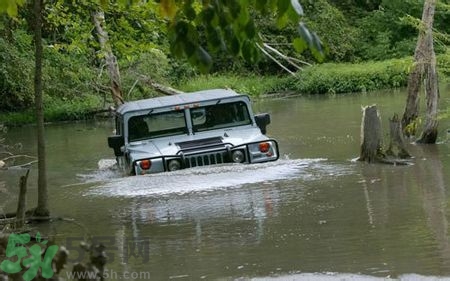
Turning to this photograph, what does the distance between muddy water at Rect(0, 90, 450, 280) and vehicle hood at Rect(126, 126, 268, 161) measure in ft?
2.09

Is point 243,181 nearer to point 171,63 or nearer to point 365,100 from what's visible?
point 365,100

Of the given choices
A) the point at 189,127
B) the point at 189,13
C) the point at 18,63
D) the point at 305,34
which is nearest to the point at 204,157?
the point at 189,127

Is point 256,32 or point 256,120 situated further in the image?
point 256,120

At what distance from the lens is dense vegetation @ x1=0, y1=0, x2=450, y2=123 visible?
39.4 feet

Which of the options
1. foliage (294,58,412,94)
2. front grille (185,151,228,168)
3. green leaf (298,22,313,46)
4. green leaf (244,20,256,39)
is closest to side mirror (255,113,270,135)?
front grille (185,151,228,168)

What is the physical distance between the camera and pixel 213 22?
2387 millimetres

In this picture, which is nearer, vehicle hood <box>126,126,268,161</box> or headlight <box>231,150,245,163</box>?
headlight <box>231,150,245,163</box>

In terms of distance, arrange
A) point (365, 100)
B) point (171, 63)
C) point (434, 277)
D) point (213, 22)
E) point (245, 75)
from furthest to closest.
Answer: point (245, 75), point (171, 63), point (365, 100), point (434, 277), point (213, 22)

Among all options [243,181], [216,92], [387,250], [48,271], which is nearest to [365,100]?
[216,92]

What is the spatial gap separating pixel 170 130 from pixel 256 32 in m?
9.86

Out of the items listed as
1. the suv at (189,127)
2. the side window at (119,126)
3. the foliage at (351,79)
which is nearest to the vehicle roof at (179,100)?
the suv at (189,127)

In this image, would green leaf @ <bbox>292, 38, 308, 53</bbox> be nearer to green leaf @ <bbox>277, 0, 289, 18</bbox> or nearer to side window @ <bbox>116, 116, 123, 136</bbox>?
green leaf @ <bbox>277, 0, 289, 18</bbox>

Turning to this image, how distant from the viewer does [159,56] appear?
2891 cm

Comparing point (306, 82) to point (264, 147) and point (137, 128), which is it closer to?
point (137, 128)
